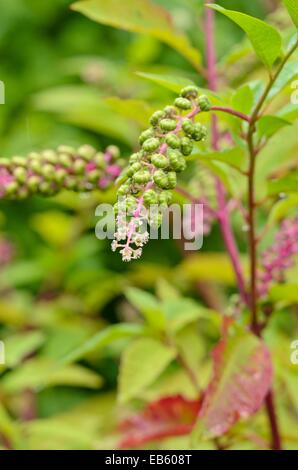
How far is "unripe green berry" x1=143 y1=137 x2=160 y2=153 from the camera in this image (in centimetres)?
80

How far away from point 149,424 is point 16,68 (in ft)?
7.71

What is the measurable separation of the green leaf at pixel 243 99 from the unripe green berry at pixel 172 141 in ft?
0.59

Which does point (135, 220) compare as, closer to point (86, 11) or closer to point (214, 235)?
point (86, 11)

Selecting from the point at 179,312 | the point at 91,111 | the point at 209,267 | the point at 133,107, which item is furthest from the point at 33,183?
the point at 91,111

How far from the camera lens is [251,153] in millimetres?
1005

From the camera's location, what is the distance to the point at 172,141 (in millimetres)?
Answer: 805

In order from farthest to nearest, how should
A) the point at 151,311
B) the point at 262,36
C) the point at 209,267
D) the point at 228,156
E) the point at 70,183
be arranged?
the point at 209,267
the point at 151,311
the point at 70,183
the point at 228,156
the point at 262,36

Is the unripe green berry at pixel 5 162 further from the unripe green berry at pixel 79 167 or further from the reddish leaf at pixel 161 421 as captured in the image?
the reddish leaf at pixel 161 421

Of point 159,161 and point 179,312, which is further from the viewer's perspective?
A: point 179,312

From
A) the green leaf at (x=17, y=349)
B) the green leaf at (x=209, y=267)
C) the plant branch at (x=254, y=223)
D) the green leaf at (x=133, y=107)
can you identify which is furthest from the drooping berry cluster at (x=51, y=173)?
the green leaf at (x=209, y=267)

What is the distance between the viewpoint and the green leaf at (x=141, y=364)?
52.8 inches

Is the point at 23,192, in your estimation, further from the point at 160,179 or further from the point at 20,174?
the point at 160,179

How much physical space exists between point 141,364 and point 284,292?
13.5 inches
